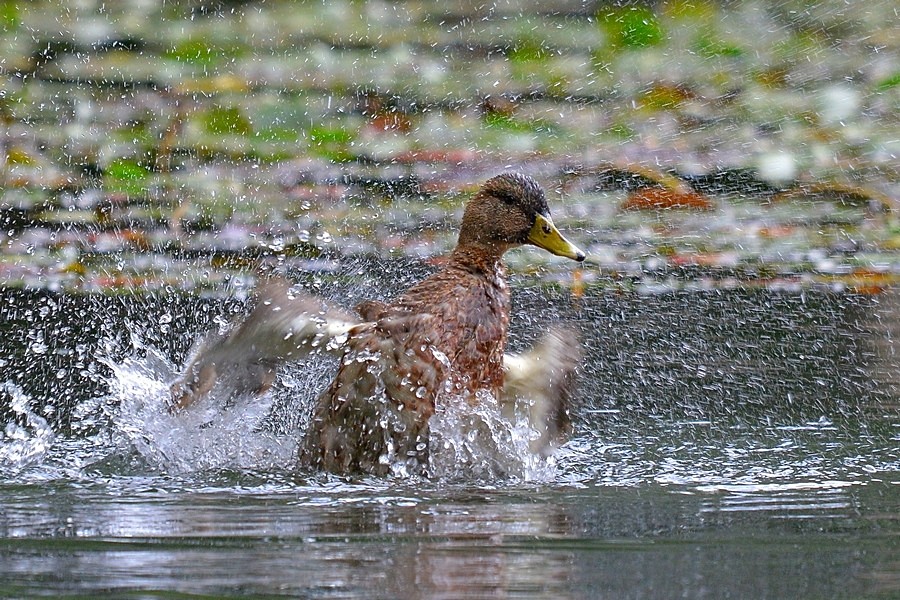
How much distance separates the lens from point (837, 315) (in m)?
5.82

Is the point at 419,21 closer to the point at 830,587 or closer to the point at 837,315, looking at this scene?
the point at 837,315

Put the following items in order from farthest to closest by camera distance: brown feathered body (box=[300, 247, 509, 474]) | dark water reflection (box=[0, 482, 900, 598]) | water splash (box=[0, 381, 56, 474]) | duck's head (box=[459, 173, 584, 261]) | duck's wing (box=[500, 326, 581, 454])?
duck's head (box=[459, 173, 584, 261])
duck's wing (box=[500, 326, 581, 454])
brown feathered body (box=[300, 247, 509, 474])
water splash (box=[0, 381, 56, 474])
dark water reflection (box=[0, 482, 900, 598])

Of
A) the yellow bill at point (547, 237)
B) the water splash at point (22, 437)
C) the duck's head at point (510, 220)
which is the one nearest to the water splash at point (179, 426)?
the water splash at point (22, 437)

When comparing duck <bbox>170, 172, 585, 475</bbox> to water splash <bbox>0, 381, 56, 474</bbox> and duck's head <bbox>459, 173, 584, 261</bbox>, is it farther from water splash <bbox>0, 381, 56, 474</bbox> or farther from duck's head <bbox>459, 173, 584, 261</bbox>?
water splash <bbox>0, 381, 56, 474</bbox>

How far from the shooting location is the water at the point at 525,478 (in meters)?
2.47

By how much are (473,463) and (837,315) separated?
2.32 m

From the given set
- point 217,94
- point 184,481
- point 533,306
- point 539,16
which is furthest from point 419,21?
point 184,481

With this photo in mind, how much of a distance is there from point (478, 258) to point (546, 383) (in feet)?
1.46

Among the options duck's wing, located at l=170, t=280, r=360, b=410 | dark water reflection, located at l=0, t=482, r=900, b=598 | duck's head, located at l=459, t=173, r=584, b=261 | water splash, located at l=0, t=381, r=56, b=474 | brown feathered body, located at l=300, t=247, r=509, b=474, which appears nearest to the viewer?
dark water reflection, located at l=0, t=482, r=900, b=598

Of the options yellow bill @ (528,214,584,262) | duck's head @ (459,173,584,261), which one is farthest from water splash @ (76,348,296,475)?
yellow bill @ (528,214,584,262)

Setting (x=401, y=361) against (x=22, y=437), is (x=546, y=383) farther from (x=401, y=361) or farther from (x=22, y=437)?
(x=22, y=437)

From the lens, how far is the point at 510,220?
4.66m

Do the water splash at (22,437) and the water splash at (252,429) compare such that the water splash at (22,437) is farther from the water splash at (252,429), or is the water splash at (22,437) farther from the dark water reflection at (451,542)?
the dark water reflection at (451,542)

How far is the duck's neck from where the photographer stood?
180 inches
